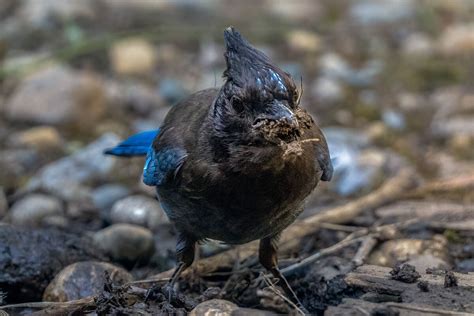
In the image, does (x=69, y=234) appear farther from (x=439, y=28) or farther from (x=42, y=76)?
(x=439, y=28)

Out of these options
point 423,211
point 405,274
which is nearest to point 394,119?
point 423,211

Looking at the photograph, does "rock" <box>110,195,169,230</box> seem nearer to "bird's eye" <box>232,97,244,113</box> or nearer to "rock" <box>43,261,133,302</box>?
"rock" <box>43,261,133,302</box>

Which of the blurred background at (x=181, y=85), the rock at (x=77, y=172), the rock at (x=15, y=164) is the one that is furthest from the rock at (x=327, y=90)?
the rock at (x=15, y=164)

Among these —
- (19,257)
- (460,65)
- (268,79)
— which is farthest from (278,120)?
(460,65)

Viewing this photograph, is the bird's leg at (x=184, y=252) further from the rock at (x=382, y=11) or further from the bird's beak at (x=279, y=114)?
the rock at (x=382, y=11)

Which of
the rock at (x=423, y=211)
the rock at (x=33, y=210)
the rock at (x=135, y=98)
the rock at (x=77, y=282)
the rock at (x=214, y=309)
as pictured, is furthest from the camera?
the rock at (x=135, y=98)

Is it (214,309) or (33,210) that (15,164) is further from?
(214,309)
